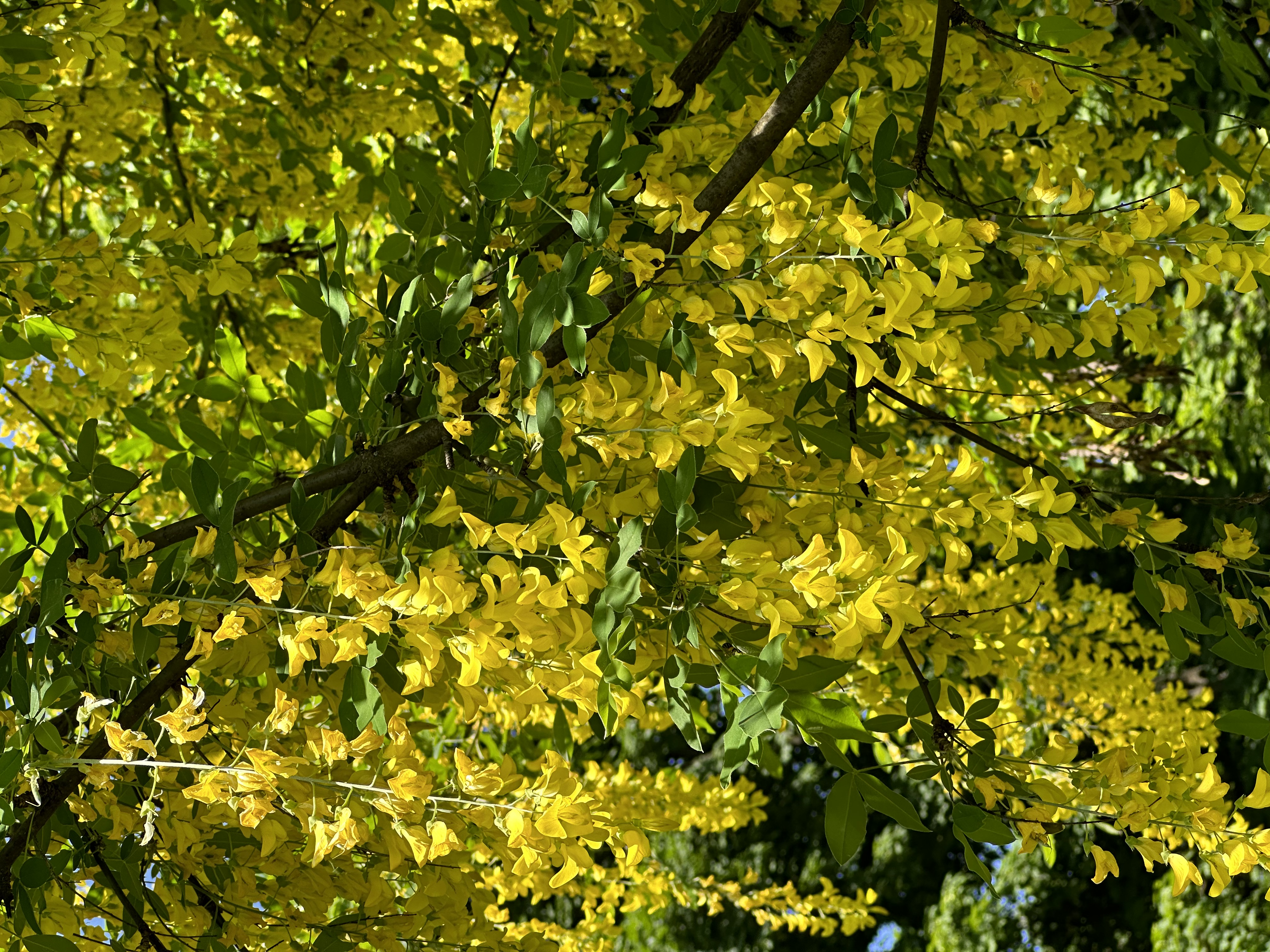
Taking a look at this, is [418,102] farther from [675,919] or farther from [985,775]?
[675,919]

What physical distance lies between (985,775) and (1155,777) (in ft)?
0.50

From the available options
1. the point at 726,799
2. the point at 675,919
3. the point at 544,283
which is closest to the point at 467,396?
the point at 544,283

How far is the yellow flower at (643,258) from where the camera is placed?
36.5 inches

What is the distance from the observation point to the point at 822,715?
3.06ft

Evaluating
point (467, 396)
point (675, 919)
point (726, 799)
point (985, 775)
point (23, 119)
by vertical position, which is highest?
point (23, 119)

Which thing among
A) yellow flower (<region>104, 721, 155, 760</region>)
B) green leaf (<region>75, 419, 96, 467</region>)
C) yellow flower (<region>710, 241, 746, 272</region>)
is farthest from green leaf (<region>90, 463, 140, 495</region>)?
yellow flower (<region>710, 241, 746, 272</region>)

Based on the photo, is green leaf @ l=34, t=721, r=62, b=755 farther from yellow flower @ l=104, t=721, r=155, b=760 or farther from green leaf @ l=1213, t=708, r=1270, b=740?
green leaf @ l=1213, t=708, r=1270, b=740

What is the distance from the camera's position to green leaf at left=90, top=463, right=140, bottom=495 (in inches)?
45.5


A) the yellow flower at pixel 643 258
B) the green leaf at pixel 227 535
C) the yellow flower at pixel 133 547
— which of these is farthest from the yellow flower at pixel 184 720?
the yellow flower at pixel 643 258

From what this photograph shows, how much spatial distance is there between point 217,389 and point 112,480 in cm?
24

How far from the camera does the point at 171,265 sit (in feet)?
4.51

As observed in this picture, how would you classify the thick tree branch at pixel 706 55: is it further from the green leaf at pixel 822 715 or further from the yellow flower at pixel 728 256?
the green leaf at pixel 822 715

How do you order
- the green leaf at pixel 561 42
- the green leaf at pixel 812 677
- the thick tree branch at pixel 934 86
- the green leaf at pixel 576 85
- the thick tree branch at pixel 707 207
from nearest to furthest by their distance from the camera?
the green leaf at pixel 812 677
the thick tree branch at pixel 707 207
the green leaf at pixel 561 42
the thick tree branch at pixel 934 86
the green leaf at pixel 576 85

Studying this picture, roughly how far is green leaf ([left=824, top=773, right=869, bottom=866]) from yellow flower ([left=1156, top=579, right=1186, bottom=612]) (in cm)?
43
